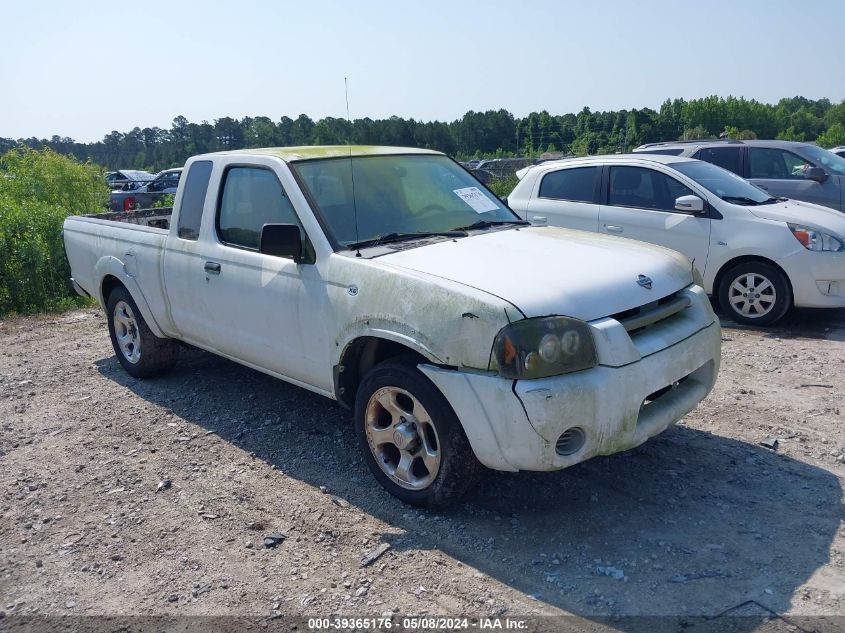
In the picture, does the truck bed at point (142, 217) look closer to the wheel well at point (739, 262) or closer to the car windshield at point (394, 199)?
the car windshield at point (394, 199)

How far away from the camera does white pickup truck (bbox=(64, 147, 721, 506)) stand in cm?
346

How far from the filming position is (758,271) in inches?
298

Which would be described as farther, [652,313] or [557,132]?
[557,132]

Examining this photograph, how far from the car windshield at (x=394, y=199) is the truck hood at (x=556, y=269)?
321mm

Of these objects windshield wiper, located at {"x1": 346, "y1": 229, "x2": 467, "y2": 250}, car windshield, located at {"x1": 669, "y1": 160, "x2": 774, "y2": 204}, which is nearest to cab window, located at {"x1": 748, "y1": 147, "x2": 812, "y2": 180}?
car windshield, located at {"x1": 669, "y1": 160, "x2": 774, "y2": 204}

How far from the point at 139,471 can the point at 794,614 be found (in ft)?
12.2

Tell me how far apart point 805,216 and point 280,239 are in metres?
5.76

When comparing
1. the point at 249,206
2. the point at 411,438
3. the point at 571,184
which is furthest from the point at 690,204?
the point at 411,438

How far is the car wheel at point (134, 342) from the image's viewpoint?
6336 millimetres

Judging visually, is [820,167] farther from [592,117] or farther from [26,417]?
[592,117]

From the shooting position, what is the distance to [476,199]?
17.0 ft

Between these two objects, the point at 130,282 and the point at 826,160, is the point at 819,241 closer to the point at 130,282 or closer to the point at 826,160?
the point at 826,160

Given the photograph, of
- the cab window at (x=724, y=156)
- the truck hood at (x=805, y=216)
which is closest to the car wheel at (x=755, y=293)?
the truck hood at (x=805, y=216)

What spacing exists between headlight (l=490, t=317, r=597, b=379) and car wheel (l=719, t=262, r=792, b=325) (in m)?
4.80
